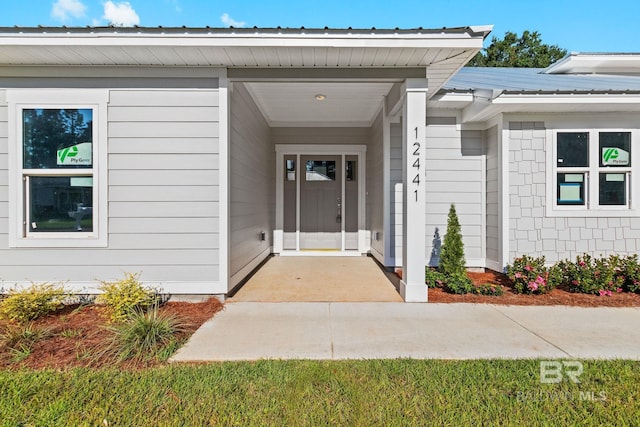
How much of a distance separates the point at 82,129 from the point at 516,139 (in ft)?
19.9

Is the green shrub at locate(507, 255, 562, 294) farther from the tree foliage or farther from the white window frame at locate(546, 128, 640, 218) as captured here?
the tree foliage

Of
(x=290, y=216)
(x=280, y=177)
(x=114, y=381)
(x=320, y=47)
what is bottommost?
(x=114, y=381)

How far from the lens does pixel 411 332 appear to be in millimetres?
3252

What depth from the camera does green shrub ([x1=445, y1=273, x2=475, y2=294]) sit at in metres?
4.46

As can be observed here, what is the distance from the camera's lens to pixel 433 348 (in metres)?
2.89

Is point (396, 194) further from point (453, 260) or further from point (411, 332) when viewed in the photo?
point (411, 332)

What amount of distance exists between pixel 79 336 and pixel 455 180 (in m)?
5.52

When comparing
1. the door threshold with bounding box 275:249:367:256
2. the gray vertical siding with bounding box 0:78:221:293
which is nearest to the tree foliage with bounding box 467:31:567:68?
the door threshold with bounding box 275:249:367:256

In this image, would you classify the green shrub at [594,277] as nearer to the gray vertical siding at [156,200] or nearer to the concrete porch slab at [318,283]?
the concrete porch slab at [318,283]

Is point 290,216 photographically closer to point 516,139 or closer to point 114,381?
point 516,139

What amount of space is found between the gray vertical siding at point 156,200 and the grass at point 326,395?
69.8 inches

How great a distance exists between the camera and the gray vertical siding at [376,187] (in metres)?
6.15

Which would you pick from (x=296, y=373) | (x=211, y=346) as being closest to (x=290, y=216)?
(x=211, y=346)

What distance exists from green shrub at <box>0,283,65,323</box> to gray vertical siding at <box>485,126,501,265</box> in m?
6.01
